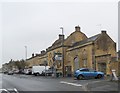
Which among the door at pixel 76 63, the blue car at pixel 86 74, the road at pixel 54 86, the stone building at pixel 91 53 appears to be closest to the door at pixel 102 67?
the stone building at pixel 91 53

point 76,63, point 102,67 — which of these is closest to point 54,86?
point 102,67

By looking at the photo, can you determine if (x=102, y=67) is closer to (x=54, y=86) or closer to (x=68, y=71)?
(x=68, y=71)

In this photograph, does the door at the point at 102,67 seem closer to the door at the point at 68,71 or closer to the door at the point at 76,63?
the door at the point at 68,71

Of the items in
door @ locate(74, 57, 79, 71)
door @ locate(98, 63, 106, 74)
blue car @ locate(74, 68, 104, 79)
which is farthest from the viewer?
door @ locate(74, 57, 79, 71)

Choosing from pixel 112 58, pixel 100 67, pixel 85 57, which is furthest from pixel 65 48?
pixel 112 58

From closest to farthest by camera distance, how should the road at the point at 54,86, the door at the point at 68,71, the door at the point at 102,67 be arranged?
1. the road at the point at 54,86
2. the door at the point at 102,67
3. the door at the point at 68,71

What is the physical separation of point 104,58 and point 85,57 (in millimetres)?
12044

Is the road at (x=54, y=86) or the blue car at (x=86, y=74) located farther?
the blue car at (x=86, y=74)

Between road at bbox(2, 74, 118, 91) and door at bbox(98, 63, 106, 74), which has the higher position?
door at bbox(98, 63, 106, 74)

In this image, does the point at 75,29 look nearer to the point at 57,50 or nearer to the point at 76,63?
the point at 57,50

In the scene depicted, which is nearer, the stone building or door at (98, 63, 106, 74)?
door at (98, 63, 106, 74)

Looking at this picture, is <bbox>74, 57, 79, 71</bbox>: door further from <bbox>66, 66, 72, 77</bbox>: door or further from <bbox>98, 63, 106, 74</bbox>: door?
<bbox>98, 63, 106, 74</bbox>: door

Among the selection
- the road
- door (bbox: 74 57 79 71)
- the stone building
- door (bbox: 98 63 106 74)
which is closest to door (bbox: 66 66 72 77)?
the stone building

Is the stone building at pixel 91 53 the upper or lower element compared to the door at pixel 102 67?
upper
